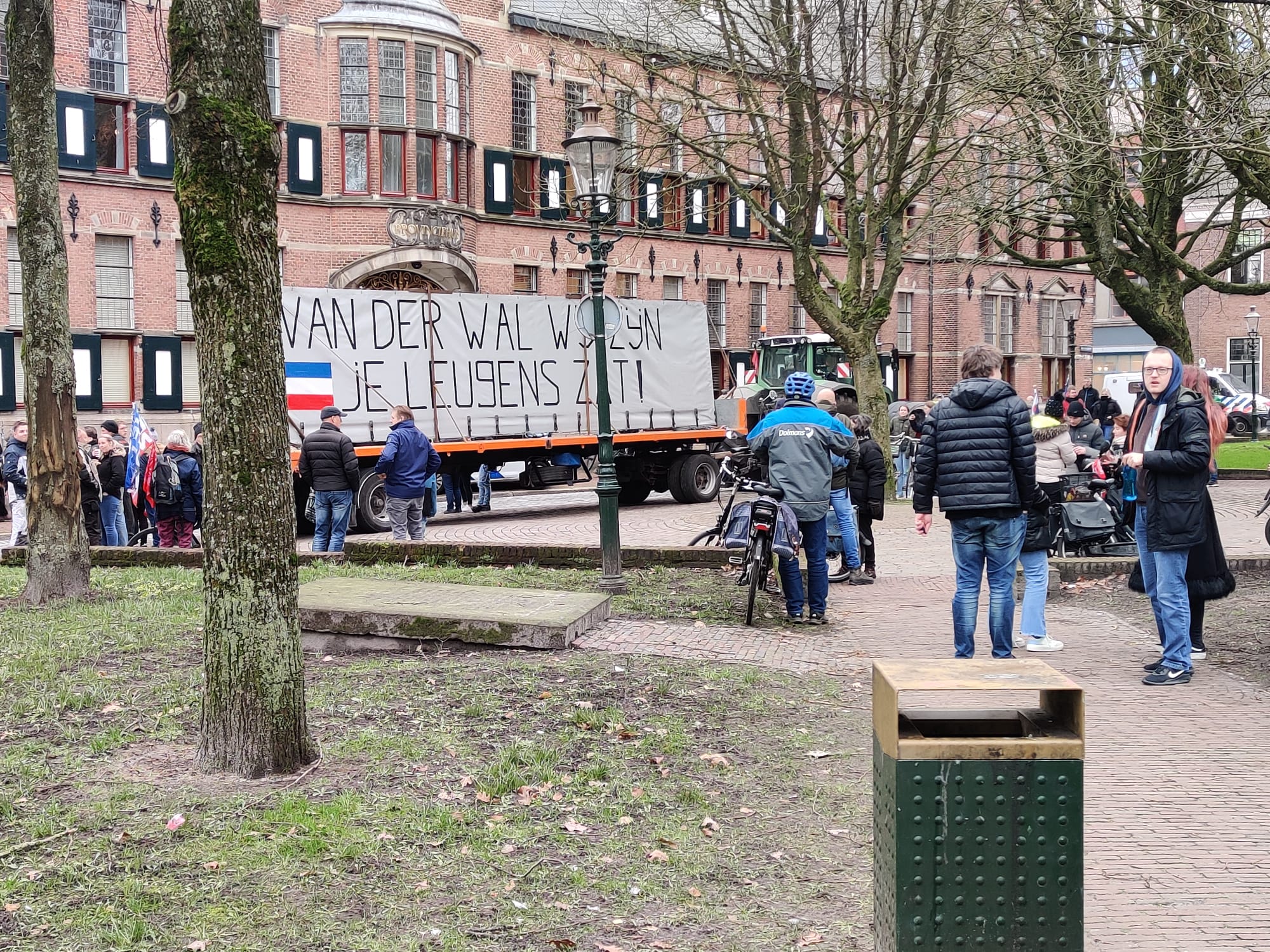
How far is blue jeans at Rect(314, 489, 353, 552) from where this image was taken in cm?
1479

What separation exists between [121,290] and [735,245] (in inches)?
683

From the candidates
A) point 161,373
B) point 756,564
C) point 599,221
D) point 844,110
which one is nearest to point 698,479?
point 844,110

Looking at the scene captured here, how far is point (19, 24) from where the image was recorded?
371 inches

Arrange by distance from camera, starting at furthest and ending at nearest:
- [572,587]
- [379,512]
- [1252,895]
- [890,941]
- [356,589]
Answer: [379,512], [572,587], [356,589], [1252,895], [890,941]

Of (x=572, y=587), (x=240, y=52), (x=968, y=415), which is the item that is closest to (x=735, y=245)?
(x=572, y=587)

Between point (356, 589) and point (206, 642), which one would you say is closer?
point (206, 642)

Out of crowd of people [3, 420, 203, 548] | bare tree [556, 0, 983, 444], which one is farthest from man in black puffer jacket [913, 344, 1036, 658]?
bare tree [556, 0, 983, 444]

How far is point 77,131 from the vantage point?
2522 centimetres

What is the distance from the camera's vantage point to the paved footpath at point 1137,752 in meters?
4.10

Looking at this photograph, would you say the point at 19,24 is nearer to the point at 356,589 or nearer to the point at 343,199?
the point at 356,589

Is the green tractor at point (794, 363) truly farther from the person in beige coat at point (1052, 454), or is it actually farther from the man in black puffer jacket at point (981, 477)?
the man in black puffer jacket at point (981, 477)

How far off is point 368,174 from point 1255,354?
38.3 metres

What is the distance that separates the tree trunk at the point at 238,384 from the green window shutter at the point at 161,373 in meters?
22.6

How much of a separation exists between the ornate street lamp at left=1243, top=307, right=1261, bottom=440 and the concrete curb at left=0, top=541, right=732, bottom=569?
3146 cm
